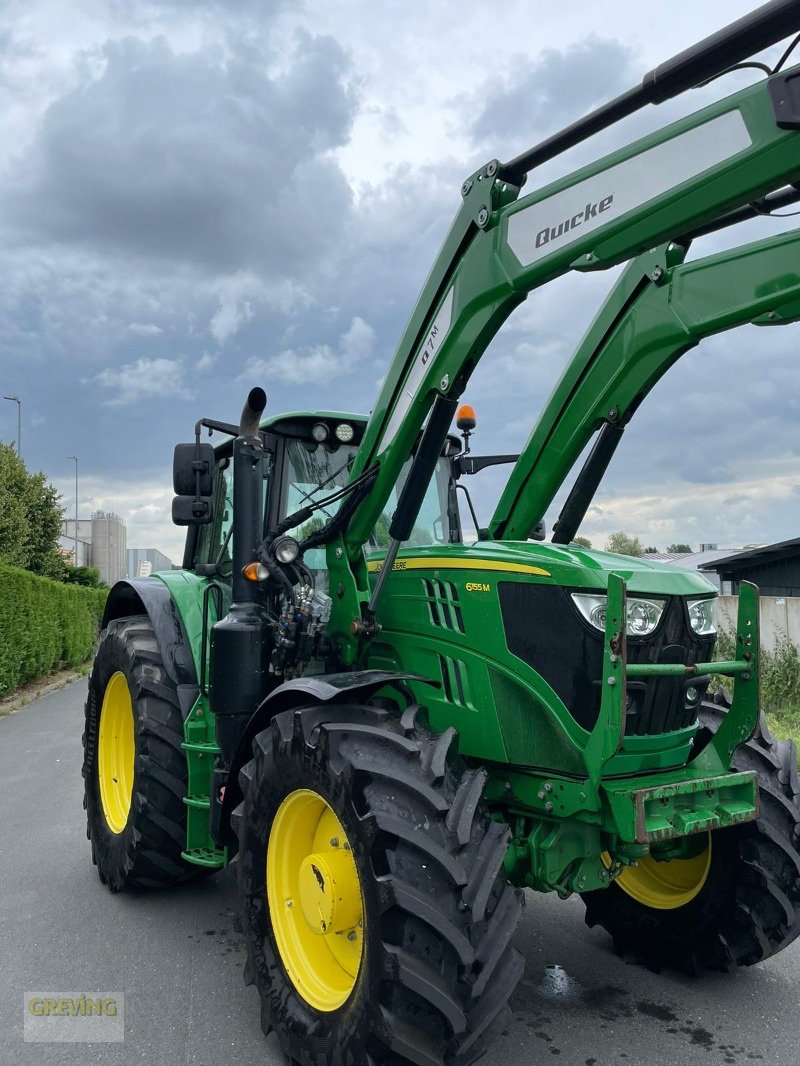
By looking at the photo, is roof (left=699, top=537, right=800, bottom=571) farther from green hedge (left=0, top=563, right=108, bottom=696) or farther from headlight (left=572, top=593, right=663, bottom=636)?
headlight (left=572, top=593, right=663, bottom=636)

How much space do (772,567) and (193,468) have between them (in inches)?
1332

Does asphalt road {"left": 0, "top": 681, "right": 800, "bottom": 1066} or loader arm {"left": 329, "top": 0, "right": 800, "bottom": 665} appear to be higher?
loader arm {"left": 329, "top": 0, "right": 800, "bottom": 665}

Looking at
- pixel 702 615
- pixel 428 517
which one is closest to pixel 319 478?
pixel 428 517

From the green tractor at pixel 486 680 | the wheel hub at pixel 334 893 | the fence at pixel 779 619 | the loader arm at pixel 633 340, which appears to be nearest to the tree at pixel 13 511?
the fence at pixel 779 619

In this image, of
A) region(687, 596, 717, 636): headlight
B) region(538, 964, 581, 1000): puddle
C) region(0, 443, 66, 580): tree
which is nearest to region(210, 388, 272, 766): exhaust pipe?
region(538, 964, 581, 1000): puddle

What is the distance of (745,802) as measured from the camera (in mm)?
3414

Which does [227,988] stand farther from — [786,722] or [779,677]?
[779,677]

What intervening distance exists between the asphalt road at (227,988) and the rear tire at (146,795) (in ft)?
0.72

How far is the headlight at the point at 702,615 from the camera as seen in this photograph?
349 cm

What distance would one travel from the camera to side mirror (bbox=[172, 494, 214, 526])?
437 cm

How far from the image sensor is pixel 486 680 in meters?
3.43

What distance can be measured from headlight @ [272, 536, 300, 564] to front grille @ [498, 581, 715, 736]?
1.08 metres

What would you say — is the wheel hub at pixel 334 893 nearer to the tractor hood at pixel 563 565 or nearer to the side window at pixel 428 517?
the tractor hood at pixel 563 565

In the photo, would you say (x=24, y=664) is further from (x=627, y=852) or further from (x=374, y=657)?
(x=627, y=852)
